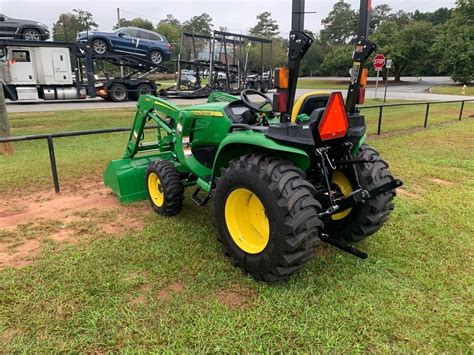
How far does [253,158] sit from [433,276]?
1723 millimetres

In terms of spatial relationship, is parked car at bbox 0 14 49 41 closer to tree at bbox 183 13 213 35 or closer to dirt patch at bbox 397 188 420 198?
dirt patch at bbox 397 188 420 198

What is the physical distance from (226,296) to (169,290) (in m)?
→ 0.43

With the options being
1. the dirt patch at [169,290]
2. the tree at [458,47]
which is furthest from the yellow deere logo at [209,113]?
the tree at [458,47]

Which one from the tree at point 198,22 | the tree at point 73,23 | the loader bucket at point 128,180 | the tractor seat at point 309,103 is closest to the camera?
the tractor seat at point 309,103

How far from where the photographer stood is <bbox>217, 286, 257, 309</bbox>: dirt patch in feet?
8.52

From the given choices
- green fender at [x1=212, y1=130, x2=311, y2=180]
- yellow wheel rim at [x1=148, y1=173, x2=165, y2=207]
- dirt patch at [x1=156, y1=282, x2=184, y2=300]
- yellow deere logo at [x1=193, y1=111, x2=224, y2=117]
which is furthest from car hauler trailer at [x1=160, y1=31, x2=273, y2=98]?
dirt patch at [x1=156, y1=282, x2=184, y2=300]

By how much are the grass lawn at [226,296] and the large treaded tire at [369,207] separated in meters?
0.23

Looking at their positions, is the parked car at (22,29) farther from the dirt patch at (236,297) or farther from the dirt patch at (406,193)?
the dirt patch at (236,297)

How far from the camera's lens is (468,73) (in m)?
38.4

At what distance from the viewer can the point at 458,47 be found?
3903cm

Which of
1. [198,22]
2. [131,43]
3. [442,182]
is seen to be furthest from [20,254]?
[198,22]

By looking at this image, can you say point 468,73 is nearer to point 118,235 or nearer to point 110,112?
point 110,112

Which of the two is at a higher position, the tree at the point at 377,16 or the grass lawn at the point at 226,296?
the tree at the point at 377,16

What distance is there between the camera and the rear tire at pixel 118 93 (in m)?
18.0
